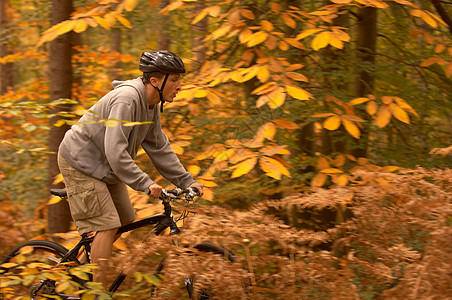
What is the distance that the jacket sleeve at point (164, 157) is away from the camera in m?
3.65

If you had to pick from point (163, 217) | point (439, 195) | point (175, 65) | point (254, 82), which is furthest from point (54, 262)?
point (439, 195)

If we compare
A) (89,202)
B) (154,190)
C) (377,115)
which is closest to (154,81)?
(154,190)

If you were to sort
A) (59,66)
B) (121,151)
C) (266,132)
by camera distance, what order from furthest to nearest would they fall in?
(59,66)
(266,132)
(121,151)

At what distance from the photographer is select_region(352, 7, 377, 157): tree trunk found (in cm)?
496

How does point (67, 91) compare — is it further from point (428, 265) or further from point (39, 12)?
point (428, 265)

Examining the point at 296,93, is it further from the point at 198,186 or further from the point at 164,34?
the point at 164,34

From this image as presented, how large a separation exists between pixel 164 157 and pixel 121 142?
2.24 feet

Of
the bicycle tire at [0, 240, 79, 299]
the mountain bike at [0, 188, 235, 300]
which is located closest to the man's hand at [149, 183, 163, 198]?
the mountain bike at [0, 188, 235, 300]

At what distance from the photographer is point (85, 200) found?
345 cm

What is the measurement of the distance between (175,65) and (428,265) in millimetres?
2244

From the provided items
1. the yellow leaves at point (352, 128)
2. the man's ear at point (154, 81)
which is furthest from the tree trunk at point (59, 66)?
the yellow leaves at point (352, 128)

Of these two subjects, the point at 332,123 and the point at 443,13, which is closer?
the point at 332,123

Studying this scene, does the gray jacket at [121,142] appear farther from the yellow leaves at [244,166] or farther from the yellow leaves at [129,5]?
the yellow leaves at [129,5]

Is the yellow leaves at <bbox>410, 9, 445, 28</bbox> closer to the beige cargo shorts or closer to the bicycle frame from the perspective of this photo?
the bicycle frame
